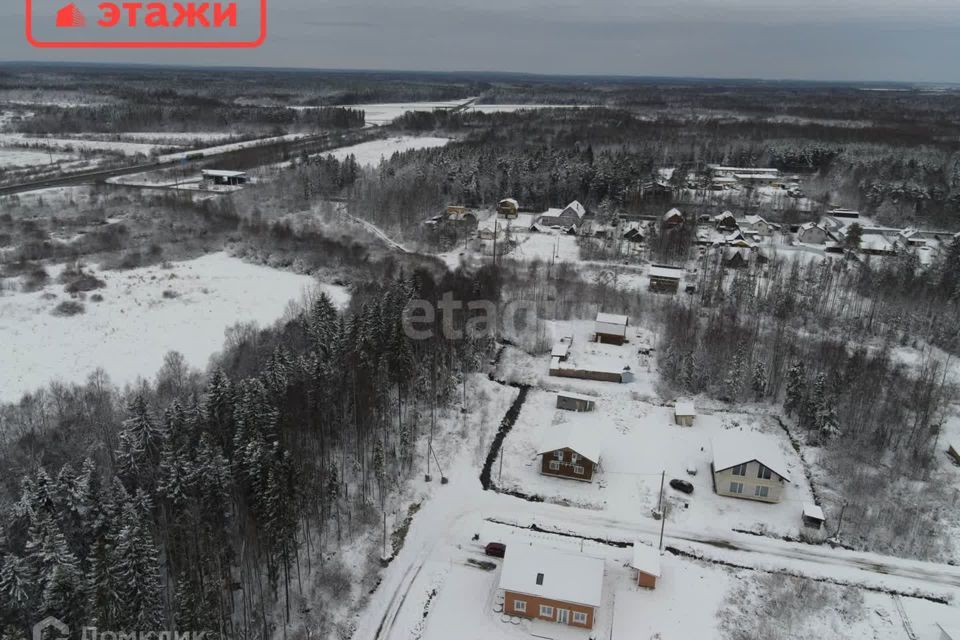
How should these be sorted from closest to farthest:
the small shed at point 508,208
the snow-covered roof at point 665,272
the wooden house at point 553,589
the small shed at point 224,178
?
the wooden house at point 553,589
the snow-covered roof at point 665,272
the small shed at point 508,208
the small shed at point 224,178

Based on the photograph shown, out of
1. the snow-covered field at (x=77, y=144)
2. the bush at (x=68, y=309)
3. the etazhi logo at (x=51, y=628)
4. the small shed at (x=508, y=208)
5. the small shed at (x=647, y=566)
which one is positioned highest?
the snow-covered field at (x=77, y=144)

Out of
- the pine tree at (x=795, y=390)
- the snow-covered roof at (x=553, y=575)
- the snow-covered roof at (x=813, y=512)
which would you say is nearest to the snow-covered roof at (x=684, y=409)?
the pine tree at (x=795, y=390)

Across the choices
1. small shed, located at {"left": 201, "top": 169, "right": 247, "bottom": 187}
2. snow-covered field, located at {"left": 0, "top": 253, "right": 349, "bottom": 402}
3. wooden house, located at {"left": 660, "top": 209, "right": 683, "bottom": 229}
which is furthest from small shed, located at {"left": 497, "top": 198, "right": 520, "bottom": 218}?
small shed, located at {"left": 201, "top": 169, "right": 247, "bottom": 187}

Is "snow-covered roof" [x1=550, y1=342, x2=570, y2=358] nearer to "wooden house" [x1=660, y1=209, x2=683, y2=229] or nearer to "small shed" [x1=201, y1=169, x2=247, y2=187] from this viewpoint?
"wooden house" [x1=660, y1=209, x2=683, y2=229]

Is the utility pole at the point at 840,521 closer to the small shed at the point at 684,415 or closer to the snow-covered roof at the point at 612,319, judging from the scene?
the small shed at the point at 684,415

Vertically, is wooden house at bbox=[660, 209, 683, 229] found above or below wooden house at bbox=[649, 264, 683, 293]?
above

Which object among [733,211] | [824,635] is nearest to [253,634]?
[824,635]

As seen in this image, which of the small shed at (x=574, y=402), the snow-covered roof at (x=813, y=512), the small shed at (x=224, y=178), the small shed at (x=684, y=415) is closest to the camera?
the snow-covered roof at (x=813, y=512)

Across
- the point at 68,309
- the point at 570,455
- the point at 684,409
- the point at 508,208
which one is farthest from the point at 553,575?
the point at 508,208

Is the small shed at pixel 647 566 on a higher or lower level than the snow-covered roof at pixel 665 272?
lower
